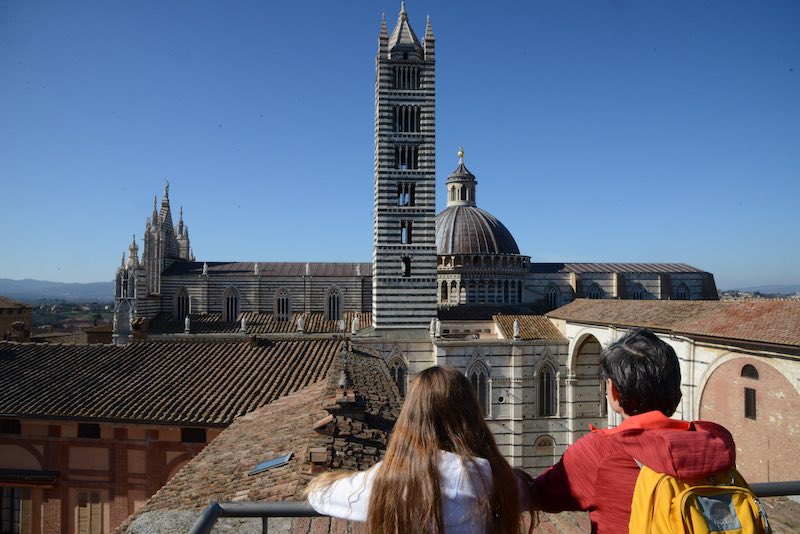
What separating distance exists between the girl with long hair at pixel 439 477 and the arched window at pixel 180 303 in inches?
1373

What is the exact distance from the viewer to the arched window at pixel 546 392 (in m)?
24.6

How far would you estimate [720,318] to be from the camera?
51.7 feet

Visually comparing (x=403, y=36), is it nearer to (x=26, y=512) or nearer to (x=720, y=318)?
(x=720, y=318)

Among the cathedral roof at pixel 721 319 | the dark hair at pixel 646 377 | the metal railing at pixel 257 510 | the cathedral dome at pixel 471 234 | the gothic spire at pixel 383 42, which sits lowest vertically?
the metal railing at pixel 257 510

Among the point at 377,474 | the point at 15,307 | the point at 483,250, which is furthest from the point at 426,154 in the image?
the point at 15,307

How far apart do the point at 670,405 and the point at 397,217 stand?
929 inches

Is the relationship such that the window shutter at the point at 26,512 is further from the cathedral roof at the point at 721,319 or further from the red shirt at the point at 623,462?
the cathedral roof at the point at 721,319

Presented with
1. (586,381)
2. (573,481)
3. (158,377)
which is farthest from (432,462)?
(586,381)

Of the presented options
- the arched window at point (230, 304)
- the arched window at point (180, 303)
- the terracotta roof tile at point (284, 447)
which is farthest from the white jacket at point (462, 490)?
the arched window at point (180, 303)

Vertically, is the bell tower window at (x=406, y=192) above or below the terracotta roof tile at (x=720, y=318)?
above

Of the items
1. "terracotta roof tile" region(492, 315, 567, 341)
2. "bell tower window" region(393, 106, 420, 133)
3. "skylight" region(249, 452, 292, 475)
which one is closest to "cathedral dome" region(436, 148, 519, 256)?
"terracotta roof tile" region(492, 315, 567, 341)

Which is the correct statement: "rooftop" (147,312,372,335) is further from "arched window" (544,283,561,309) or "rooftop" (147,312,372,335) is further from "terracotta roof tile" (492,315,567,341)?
"arched window" (544,283,561,309)

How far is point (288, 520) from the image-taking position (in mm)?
3814

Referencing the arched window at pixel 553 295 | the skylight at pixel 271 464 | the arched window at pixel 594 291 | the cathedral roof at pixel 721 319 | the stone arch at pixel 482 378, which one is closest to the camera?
the skylight at pixel 271 464
